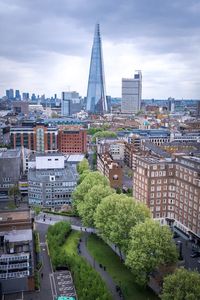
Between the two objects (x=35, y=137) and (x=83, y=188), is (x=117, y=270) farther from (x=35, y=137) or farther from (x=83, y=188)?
(x=35, y=137)

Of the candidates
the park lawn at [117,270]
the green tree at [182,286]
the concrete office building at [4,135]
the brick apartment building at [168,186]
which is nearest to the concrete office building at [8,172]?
the park lawn at [117,270]

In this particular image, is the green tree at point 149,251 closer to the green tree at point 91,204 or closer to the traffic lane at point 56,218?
the green tree at point 91,204

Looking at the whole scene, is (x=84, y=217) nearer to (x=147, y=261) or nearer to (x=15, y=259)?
(x=15, y=259)

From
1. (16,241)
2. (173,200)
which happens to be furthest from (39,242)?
(173,200)

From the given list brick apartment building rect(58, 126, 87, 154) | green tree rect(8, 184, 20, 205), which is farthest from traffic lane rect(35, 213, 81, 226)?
brick apartment building rect(58, 126, 87, 154)

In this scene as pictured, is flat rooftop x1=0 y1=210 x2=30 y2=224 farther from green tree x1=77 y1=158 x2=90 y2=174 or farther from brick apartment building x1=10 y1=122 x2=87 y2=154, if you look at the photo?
brick apartment building x1=10 y1=122 x2=87 y2=154

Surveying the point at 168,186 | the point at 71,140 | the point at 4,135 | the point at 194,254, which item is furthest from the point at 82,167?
the point at 4,135
